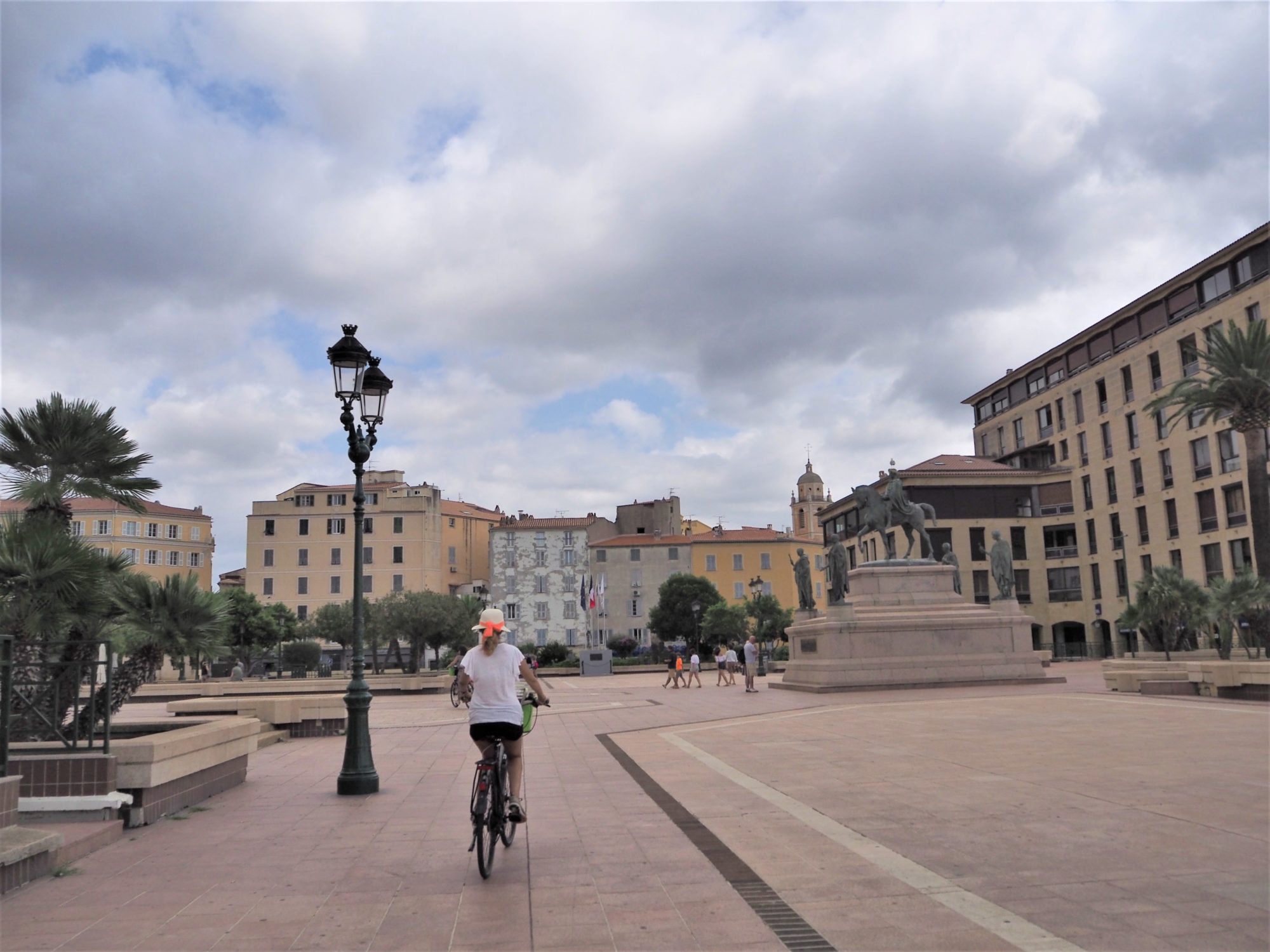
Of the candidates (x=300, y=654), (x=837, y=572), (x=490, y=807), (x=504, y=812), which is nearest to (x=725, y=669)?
(x=837, y=572)

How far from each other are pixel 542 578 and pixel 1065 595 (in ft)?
139

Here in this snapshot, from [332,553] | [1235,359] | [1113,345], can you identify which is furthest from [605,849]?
[332,553]

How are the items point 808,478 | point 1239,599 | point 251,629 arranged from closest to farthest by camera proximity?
point 1239,599
point 251,629
point 808,478

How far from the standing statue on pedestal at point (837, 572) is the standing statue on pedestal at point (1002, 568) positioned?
5.34 m

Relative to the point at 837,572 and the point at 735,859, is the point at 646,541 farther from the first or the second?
the point at 735,859

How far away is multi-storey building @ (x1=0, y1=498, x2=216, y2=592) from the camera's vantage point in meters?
78.6

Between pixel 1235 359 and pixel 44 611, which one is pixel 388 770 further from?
pixel 1235 359

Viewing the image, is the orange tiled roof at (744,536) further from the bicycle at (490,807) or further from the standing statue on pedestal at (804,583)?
the bicycle at (490,807)

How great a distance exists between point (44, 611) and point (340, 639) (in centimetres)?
5356

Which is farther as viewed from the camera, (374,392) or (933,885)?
(374,392)

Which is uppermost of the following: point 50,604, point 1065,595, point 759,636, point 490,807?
point 1065,595

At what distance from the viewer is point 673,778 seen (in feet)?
36.0

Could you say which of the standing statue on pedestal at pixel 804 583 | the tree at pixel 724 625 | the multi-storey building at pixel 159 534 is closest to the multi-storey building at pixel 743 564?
the tree at pixel 724 625

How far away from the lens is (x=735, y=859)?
21.9 feet
